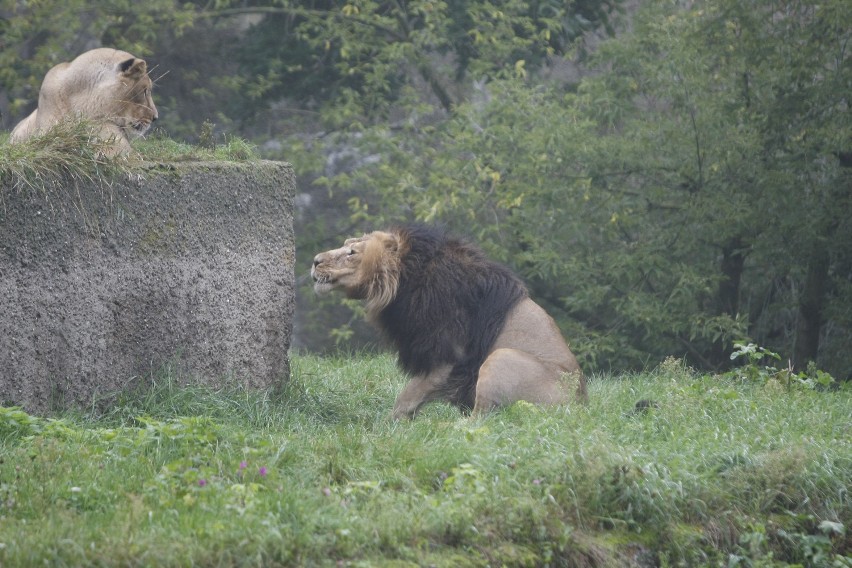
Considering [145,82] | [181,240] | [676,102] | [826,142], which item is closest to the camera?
[181,240]

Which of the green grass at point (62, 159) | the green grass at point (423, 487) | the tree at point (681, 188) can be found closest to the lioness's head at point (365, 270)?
the green grass at point (423, 487)

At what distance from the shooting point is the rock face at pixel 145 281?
5.75 m

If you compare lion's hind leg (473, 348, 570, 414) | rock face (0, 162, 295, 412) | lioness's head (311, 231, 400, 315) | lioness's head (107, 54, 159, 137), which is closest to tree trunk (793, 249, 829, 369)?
lion's hind leg (473, 348, 570, 414)

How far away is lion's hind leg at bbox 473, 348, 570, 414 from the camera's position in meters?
6.56

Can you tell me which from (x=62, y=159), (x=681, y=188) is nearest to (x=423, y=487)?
(x=62, y=159)

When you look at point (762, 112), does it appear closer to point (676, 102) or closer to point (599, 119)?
point (676, 102)

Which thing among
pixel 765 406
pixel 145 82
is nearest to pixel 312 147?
pixel 145 82

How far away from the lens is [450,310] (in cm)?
714

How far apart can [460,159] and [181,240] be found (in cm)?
740

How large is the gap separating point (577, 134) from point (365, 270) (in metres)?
5.42

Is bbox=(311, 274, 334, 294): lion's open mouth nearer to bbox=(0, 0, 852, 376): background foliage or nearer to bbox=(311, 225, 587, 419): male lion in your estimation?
bbox=(311, 225, 587, 419): male lion

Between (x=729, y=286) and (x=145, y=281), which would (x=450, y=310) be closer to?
(x=145, y=281)

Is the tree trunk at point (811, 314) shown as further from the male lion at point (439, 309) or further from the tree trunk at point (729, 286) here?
the male lion at point (439, 309)

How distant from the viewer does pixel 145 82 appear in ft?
23.4
